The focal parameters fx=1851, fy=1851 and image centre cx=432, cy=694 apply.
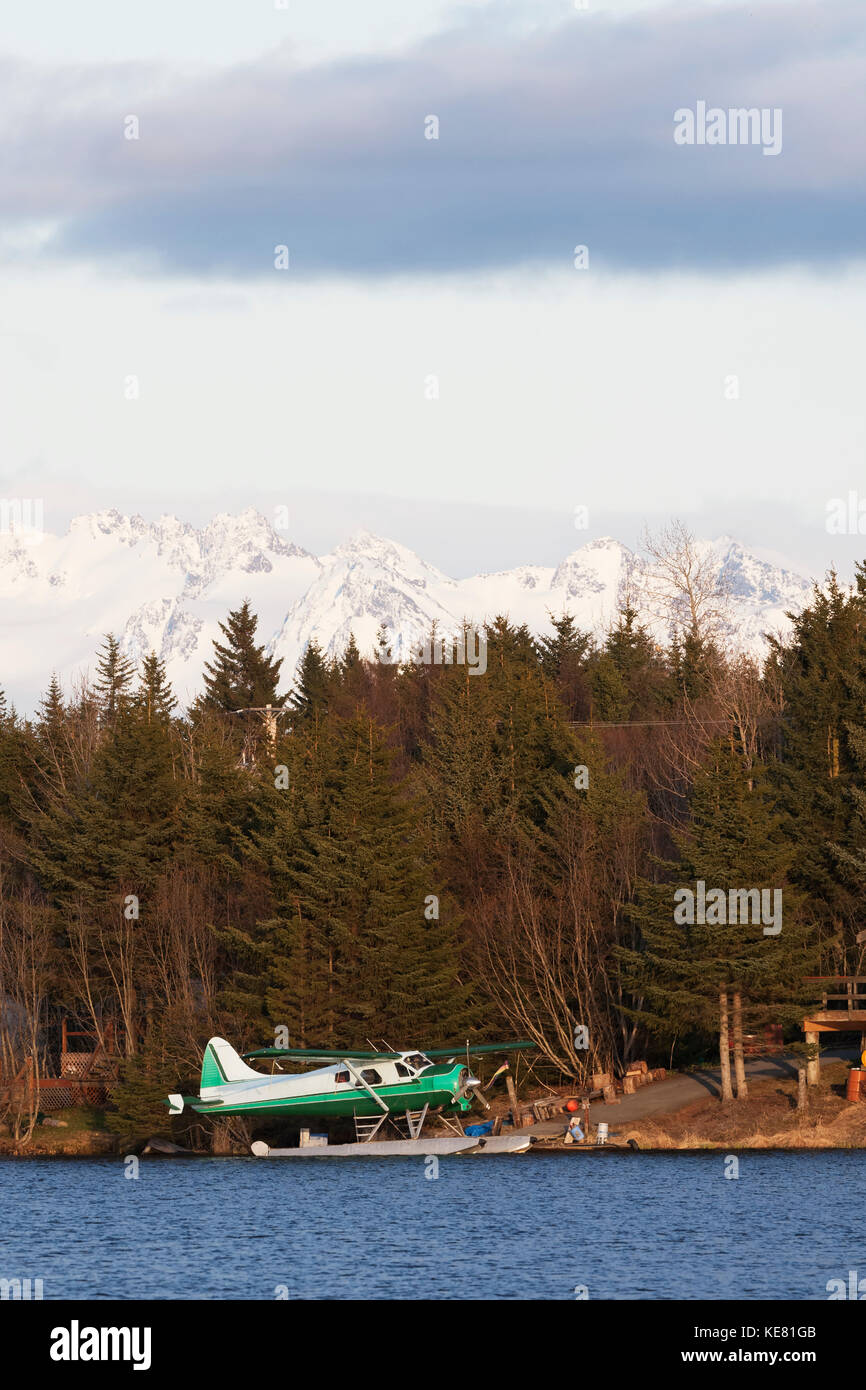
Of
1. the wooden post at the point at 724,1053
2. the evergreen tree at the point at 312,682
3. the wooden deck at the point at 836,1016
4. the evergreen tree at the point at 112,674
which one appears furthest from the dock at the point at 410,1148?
the evergreen tree at the point at 312,682

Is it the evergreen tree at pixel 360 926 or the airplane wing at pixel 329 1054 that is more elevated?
the evergreen tree at pixel 360 926

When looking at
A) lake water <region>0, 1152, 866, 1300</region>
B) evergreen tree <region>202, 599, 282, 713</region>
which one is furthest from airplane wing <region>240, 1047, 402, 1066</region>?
evergreen tree <region>202, 599, 282, 713</region>

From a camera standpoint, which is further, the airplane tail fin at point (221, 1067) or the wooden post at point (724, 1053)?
the airplane tail fin at point (221, 1067)

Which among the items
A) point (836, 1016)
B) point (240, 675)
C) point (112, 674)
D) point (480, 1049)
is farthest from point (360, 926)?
point (240, 675)

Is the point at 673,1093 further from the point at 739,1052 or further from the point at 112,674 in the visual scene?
the point at 112,674

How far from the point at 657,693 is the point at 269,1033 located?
50.3m

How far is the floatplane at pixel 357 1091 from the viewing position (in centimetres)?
5931

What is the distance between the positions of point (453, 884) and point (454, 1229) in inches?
Answer: 1230

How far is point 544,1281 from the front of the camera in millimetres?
34781

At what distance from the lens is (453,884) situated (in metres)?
72.6

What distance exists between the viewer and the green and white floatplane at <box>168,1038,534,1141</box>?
5934cm

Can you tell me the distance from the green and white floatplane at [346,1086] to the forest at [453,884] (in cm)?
327
